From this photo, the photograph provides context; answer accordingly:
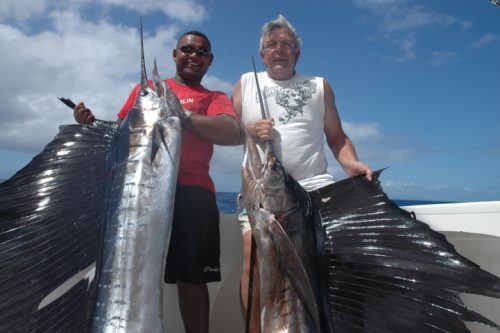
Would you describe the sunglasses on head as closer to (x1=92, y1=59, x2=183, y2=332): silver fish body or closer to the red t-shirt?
the red t-shirt

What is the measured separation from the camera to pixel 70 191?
1.70 metres

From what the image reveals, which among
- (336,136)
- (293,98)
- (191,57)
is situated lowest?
(336,136)

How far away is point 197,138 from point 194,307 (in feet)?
2.81

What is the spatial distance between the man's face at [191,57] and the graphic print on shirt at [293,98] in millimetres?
477

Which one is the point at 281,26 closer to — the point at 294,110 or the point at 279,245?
the point at 294,110

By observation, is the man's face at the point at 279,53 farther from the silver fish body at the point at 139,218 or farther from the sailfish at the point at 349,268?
the silver fish body at the point at 139,218

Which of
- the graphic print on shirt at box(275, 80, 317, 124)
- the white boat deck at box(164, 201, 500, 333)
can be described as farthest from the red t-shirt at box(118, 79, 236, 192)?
the white boat deck at box(164, 201, 500, 333)

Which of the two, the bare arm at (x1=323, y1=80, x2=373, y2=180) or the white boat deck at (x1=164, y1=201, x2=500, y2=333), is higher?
the bare arm at (x1=323, y1=80, x2=373, y2=180)

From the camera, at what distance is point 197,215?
7.00 feet

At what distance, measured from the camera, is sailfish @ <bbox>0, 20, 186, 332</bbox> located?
1282 millimetres

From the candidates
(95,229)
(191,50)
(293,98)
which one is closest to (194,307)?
(95,229)

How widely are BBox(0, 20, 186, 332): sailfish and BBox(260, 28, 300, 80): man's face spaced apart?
101 cm

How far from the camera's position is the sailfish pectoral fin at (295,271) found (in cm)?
140

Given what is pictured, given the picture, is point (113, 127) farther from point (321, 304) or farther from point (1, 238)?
point (321, 304)
